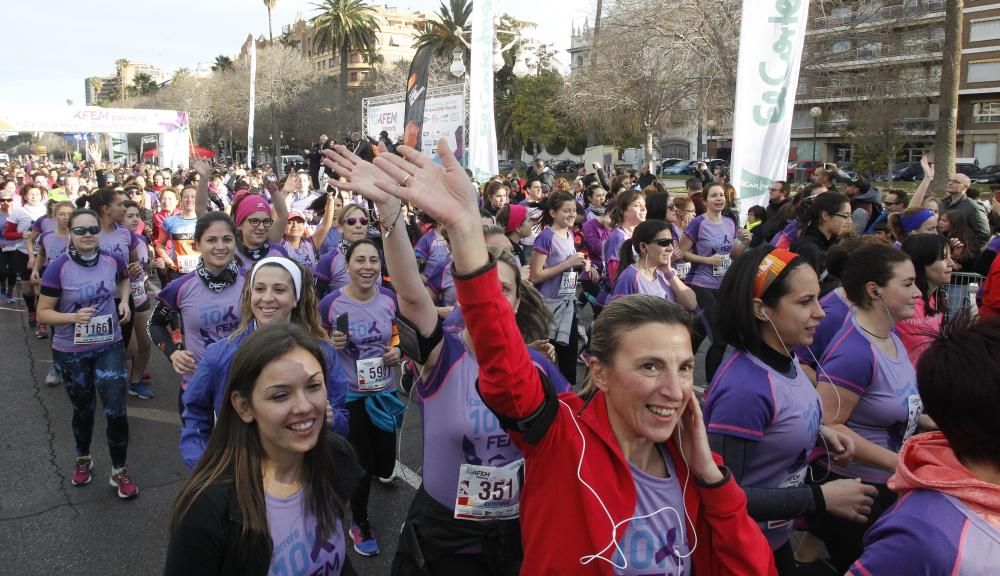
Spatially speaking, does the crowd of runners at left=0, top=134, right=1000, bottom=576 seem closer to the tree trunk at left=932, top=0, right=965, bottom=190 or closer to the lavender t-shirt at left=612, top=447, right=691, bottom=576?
the lavender t-shirt at left=612, top=447, right=691, bottom=576

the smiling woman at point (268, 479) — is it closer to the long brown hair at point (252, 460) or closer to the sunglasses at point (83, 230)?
the long brown hair at point (252, 460)

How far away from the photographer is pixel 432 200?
1.83 m

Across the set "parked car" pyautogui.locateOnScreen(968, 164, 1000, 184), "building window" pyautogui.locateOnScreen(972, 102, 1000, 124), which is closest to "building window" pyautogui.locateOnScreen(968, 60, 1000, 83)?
"building window" pyautogui.locateOnScreen(972, 102, 1000, 124)

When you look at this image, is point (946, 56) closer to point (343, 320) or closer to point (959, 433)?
point (343, 320)

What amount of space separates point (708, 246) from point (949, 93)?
12.7 metres

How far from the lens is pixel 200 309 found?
4375 millimetres

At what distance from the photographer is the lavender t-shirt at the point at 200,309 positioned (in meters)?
4.38

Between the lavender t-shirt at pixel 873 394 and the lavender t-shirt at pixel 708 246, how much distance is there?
4.10 metres

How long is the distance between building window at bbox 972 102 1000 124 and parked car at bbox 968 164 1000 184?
43.0 feet

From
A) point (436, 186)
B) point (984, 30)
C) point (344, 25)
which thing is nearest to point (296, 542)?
point (436, 186)

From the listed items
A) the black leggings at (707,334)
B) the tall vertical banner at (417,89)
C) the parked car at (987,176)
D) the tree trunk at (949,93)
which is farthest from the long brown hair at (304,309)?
the parked car at (987,176)

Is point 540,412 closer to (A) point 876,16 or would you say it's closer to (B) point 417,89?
(B) point 417,89

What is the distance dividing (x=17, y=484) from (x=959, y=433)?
5863 millimetres

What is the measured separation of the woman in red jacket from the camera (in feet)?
5.99
